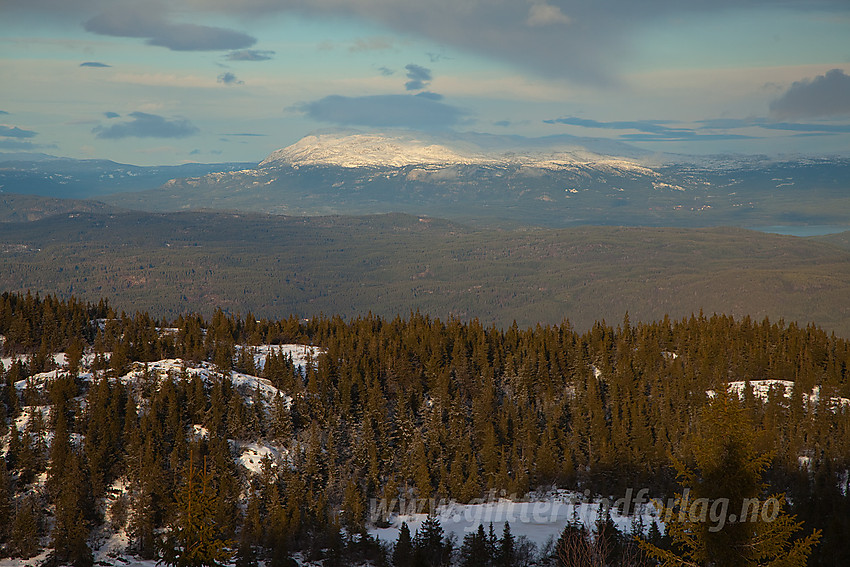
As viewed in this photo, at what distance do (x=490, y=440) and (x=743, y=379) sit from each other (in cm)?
6160

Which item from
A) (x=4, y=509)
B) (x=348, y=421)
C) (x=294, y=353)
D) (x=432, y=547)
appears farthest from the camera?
(x=294, y=353)

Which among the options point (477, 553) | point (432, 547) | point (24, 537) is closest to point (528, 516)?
point (432, 547)

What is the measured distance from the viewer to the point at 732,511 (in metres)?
27.7

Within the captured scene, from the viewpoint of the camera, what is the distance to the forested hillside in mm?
83188

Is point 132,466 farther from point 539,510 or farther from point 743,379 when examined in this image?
point 743,379

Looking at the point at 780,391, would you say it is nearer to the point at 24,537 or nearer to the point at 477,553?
the point at 477,553

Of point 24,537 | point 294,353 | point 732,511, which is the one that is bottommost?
point 24,537

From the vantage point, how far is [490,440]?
105 meters

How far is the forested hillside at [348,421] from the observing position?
83.2 metres

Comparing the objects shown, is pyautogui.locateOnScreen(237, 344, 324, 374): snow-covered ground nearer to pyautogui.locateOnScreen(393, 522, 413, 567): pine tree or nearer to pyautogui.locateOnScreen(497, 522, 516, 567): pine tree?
pyautogui.locateOnScreen(393, 522, 413, 567): pine tree

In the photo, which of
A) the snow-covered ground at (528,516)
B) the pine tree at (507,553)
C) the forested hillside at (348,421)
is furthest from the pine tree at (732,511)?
the snow-covered ground at (528,516)

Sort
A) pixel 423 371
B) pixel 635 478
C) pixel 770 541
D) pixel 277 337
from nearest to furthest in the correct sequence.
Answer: pixel 770 541
pixel 635 478
pixel 423 371
pixel 277 337

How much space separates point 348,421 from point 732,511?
298 feet

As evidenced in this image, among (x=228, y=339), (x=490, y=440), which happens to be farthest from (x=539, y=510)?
(x=228, y=339)
